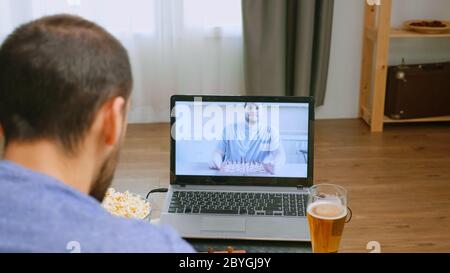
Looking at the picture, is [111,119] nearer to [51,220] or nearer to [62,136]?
[62,136]

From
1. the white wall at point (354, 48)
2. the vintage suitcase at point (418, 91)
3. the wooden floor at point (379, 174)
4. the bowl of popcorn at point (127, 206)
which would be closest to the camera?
the bowl of popcorn at point (127, 206)

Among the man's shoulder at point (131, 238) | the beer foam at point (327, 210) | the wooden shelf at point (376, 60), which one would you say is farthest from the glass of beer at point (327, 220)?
the wooden shelf at point (376, 60)

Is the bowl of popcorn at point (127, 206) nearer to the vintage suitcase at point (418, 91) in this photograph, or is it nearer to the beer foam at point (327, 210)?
the beer foam at point (327, 210)

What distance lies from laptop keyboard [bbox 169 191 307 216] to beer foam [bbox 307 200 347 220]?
0.17m

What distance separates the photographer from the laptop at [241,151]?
5.22ft

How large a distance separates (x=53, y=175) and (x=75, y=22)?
0.73ft

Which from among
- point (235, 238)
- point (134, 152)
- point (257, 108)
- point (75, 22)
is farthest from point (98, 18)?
point (75, 22)

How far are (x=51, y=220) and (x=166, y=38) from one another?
314 centimetres

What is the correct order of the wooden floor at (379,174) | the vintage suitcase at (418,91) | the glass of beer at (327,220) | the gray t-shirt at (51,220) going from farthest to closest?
the vintage suitcase at (418,91) → the wooden floor at (379,174) → the glass of beer at (327,220) → the gray t-shirt at (51,220)

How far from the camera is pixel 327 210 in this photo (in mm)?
1324

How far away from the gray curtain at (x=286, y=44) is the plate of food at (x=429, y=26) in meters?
0.49

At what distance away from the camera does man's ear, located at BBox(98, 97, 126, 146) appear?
0.89 metres

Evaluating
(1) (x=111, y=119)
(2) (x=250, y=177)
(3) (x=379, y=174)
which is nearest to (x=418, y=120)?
(3) (x=379, y=174)
